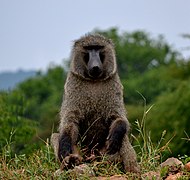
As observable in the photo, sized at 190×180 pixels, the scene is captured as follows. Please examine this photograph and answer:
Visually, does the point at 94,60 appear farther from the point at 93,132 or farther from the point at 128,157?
the point at 128,157

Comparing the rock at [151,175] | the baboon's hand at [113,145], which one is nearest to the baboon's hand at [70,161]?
the baboon's hand at [113,145]

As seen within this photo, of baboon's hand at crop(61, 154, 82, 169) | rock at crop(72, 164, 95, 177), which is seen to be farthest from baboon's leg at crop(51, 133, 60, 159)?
rock at crop(72, 164, 95, 177)

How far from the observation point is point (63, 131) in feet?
24.9

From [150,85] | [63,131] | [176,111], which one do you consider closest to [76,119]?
[63,131]

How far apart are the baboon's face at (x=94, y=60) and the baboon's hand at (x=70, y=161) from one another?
36.9 inches

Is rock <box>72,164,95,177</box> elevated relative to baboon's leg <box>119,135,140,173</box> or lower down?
elevated

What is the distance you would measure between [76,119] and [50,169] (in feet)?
2.08

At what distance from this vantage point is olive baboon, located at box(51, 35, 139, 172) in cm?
755

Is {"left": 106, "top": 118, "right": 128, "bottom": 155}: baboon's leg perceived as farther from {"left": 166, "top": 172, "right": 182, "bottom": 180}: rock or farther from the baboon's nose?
{"left": 166, "top": 172, "right": 182, "bottom": 180}: rock

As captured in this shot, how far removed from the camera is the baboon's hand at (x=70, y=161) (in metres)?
7.09

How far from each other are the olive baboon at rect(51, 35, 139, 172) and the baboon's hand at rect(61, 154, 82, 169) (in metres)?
0.29

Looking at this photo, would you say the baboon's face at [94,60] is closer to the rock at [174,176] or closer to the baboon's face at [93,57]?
the baboon's face at [93,57]

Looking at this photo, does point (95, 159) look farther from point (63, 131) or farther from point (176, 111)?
point (176, 111)

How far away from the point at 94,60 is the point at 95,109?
48 cm
